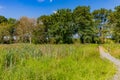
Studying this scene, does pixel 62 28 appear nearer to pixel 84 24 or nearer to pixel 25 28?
pixel 84 24

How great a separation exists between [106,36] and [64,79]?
4322 centimetres

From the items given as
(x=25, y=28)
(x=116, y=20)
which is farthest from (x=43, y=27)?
(x=116, y=20)

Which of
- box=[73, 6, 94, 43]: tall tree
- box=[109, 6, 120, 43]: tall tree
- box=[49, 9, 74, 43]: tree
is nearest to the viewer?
box=[109, 6, 120, 43]: tall tree

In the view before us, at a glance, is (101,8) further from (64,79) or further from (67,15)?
(64,79)

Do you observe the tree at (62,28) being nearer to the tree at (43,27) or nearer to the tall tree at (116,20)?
the tree at (43,27)

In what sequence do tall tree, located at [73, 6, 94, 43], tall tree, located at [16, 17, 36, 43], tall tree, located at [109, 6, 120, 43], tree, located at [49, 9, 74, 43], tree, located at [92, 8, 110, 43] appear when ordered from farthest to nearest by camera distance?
tree, located at [92, 8, 110, 43] < tall tree, located at [73, 6, 94, 43] < tree, located at [49, 9, 74, 43] < tall tree, located at [16, 17, 36, 43] < tall tree, located at [109, 6, 120, 43]

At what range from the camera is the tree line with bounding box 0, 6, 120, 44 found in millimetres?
42562

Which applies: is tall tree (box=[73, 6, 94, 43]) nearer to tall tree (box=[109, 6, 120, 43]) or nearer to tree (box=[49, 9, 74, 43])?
tree (box=[49, 9, 74, 43])

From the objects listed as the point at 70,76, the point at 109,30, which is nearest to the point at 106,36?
the point at 109,30

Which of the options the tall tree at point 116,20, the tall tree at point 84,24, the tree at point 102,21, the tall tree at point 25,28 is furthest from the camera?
the tree at point 102,21

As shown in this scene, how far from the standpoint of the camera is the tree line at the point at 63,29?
42.6 metres

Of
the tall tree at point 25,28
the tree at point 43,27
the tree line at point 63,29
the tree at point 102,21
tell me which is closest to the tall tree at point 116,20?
the tree line at point 63,29

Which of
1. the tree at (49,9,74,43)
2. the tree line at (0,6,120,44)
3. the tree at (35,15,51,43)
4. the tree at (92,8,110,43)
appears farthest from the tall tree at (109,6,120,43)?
the tree at (35,15,51,43)

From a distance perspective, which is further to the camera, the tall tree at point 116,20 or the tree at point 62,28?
the tree at point 62,28
